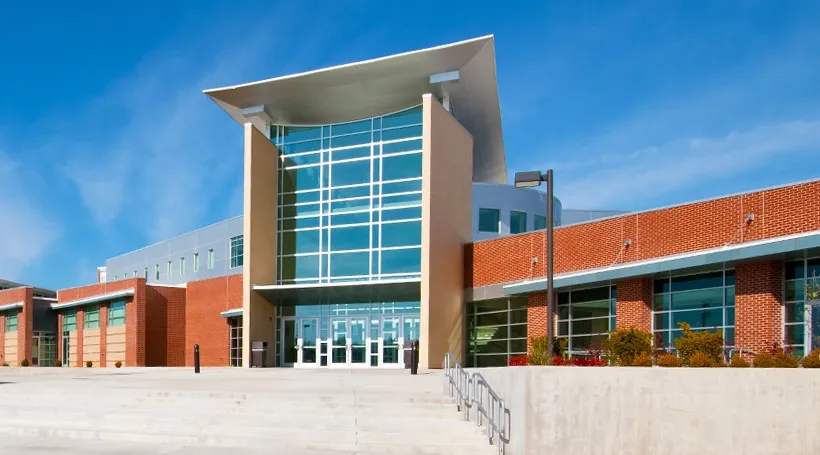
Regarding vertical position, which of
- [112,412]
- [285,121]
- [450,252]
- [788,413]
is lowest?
[112,412]

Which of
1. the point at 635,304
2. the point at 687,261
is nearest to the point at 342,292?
the point at 635,304

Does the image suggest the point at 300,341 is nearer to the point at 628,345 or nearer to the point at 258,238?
the point at 258,238

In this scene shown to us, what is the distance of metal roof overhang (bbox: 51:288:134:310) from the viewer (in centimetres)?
4194

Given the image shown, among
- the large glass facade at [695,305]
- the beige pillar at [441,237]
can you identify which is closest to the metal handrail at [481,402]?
the large glass facade at [695,305]

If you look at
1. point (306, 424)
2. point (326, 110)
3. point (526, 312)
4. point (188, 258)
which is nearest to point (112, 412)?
point (306, 424)

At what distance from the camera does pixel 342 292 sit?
32.8 m

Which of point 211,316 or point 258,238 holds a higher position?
point 258,238

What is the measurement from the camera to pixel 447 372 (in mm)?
17125

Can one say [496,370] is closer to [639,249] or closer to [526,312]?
[639,249]

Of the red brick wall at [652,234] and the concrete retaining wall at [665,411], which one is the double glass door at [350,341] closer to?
the red brick wall at [652,234]

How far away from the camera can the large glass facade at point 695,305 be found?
830 inches

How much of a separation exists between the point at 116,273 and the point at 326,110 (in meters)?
35.5

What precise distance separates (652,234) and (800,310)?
17.1ft

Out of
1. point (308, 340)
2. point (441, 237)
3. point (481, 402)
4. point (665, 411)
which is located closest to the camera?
point (665, 411)
